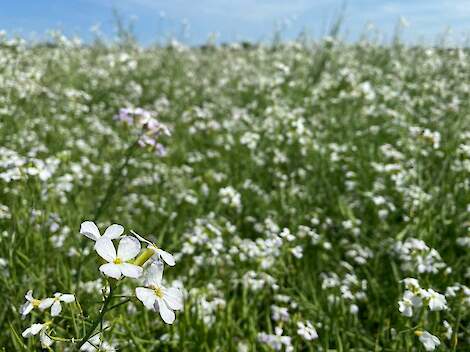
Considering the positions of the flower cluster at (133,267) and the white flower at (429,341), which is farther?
the white flower at (429,341)

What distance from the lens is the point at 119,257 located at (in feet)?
4.04

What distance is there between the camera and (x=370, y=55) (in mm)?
10359

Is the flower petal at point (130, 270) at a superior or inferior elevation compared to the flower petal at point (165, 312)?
superior

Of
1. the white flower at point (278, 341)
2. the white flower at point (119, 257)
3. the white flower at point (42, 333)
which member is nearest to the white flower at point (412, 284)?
the white flower at point (278, 341)

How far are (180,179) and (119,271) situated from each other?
11.2ft

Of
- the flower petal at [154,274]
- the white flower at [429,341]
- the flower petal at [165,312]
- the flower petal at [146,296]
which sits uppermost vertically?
the flower petal at [154,274]

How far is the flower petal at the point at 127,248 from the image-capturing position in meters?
1.24

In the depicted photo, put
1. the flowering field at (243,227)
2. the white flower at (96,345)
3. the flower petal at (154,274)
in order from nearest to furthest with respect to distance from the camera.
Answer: the flower petal at (154,274), the white flower at (96,345), the flowering field at (243,227)

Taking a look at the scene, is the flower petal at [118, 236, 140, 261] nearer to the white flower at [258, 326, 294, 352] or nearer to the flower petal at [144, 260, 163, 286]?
the flower petal at [144, 260, 163, 286]

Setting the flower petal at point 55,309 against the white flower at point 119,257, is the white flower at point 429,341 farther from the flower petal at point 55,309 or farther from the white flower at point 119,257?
the flower petal at point 55,309

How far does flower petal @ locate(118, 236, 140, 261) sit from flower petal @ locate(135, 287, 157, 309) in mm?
89

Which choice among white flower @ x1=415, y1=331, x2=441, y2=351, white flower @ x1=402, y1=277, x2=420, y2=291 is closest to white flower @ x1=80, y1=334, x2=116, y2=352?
white flower @ x1=415, y1=331, x2=441, y2=351

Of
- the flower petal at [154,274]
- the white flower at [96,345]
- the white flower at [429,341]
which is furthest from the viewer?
the white flower at [429,341]

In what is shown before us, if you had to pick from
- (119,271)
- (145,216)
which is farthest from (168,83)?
(119,271)
